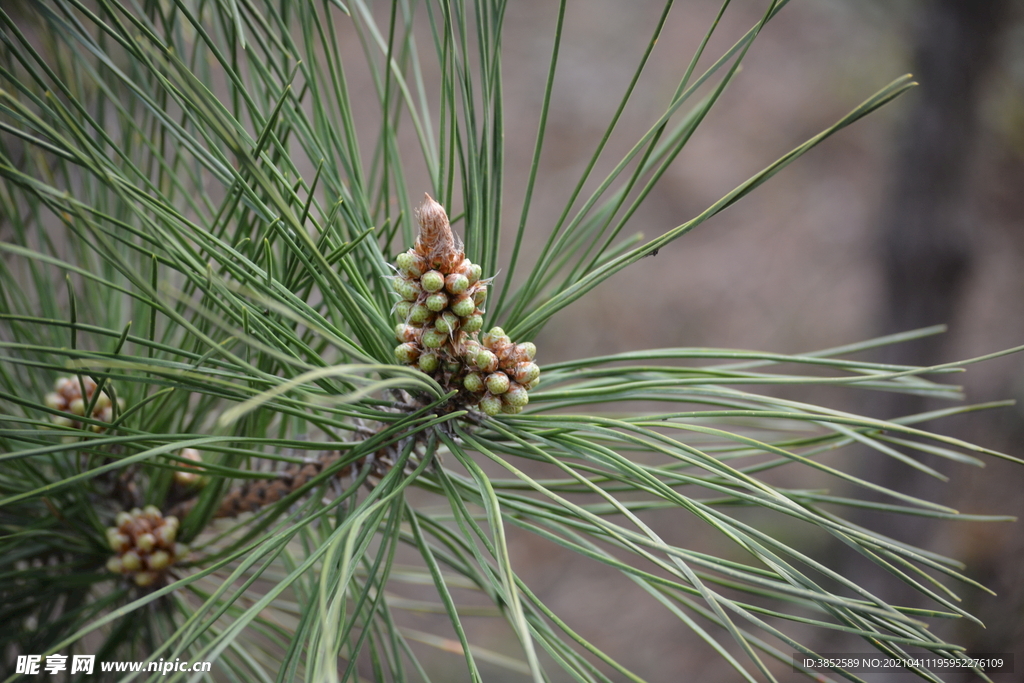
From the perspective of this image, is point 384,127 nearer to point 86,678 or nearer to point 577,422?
point 577,422

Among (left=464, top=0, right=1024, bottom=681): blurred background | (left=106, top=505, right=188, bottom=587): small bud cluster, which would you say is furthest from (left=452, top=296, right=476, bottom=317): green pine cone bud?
Result: (left=464, top=0, right=1024, bottom=681): blurred background

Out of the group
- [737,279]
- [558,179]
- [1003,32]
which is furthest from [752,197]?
[1003,32]

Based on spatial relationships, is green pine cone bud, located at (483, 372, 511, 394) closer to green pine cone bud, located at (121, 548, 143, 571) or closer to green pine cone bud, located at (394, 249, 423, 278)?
green pine cone bud, located at (394, 249, 423, 278)

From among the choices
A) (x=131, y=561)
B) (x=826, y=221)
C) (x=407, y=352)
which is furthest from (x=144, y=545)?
(x=826, y=221)

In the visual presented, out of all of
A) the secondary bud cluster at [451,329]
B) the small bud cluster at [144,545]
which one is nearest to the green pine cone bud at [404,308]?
the secondary bud cluster at [451,329]

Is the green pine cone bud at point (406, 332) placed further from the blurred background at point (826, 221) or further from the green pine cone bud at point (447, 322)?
the blurred background at point (826, 221)
